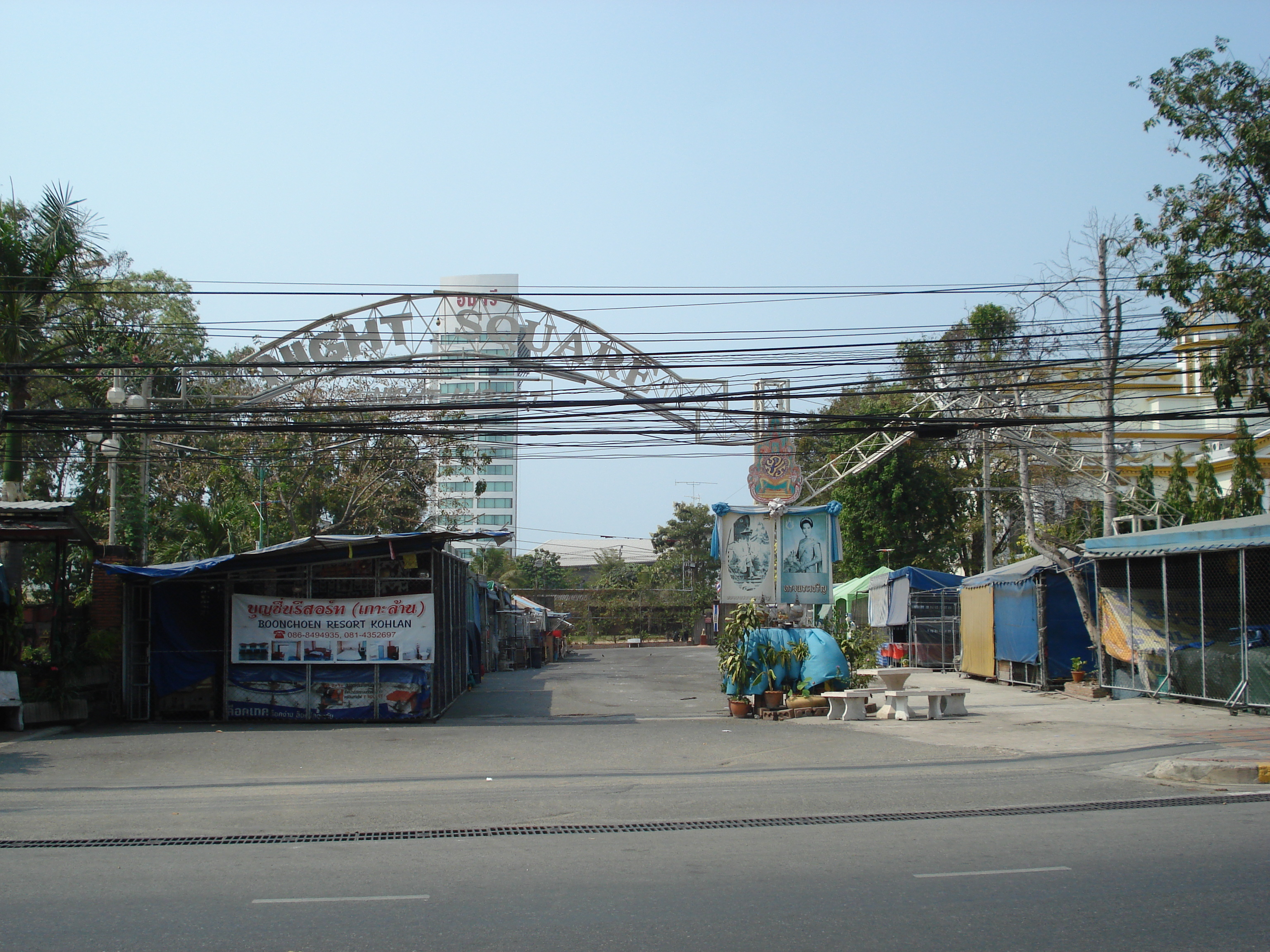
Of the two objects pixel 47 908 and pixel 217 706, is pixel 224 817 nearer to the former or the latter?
pixel 47 908

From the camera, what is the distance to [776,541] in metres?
22.1

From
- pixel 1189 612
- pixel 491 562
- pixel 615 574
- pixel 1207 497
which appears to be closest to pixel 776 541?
pixel 1189 612

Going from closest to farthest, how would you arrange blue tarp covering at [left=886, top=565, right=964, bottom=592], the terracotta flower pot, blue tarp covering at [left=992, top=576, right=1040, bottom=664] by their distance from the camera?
the terracotta flower pot, blue tarp covering at [left=992, top=576, right=1040, bottom=664], blue tarp covering at [left=886, top=565, right=964, bottom=592]

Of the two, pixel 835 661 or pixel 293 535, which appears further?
pixel 293 535

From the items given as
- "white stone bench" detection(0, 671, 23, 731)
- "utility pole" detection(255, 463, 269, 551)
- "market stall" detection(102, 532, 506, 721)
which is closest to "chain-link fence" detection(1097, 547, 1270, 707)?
"market stall" detection(102, 532, 506, 721)

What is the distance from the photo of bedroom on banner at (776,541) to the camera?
21969 mm

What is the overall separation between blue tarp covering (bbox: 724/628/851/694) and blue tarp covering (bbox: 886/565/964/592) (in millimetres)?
12183

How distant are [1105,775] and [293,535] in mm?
23168

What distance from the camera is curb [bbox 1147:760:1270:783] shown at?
10.7m

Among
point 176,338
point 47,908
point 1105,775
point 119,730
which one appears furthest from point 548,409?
point 176,338

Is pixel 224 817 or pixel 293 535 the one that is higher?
pixel 293 535

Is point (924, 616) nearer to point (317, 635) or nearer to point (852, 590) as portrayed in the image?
point (852, 590)

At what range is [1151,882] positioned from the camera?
6707mm

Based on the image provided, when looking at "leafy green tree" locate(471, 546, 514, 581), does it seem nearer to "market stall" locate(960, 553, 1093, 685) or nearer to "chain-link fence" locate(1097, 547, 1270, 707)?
"market stall" locate(960, 553, 1093, 685)
